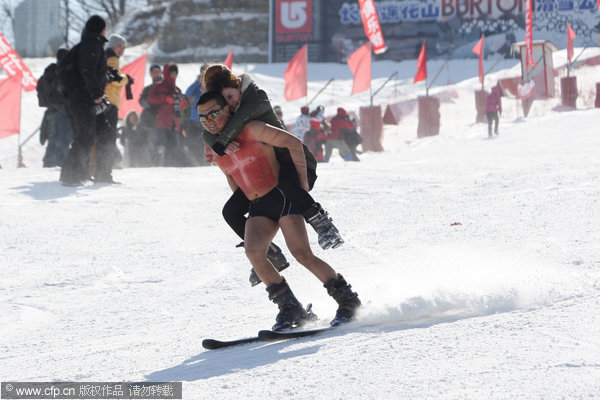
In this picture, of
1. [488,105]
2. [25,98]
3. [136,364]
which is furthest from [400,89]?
[136,364]

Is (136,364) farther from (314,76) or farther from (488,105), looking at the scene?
(314,76)

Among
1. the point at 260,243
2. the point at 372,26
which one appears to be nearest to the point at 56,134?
the point at 260,243

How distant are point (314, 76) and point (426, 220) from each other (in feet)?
95.5

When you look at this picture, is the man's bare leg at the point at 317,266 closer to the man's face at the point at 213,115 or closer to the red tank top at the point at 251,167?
the red tank top at the point at 251,167

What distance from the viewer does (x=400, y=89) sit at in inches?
1337

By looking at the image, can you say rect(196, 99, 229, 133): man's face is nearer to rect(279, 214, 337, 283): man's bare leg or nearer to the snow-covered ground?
rect(279, 214, 337, 283): man's bare leg

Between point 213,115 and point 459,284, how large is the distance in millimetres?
1976

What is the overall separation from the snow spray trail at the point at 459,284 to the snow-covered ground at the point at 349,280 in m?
0.02

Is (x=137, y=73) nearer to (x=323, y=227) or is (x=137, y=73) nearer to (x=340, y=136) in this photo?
(x=340, y=136)

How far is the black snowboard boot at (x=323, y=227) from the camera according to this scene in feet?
14.7

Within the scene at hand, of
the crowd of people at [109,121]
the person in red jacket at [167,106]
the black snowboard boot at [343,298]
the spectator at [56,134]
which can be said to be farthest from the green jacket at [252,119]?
the person in red jacket at [167,106]

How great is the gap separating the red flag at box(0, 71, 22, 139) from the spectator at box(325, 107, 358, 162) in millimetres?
6391

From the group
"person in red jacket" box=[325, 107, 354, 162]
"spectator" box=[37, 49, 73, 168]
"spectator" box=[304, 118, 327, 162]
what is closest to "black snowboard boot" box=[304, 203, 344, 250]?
"spectator" box=[37, 49, 73, 168]

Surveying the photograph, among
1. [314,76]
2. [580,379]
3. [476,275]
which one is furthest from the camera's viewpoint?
[314,76]
